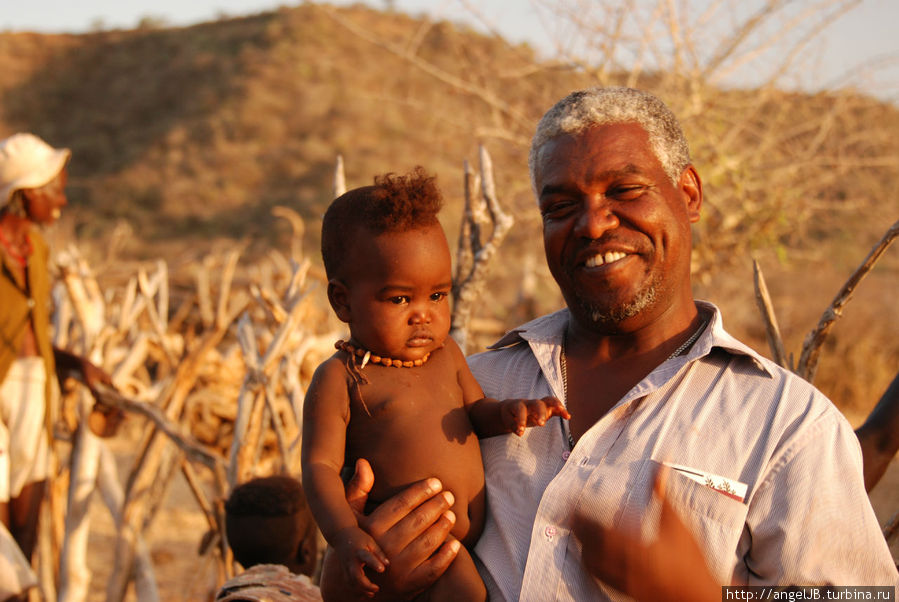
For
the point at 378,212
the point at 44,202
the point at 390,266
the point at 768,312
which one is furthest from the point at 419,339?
the point at 44,202

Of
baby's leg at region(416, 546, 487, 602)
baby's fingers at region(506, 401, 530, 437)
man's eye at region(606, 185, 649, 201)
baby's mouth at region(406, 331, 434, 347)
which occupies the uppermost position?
man's eye at region(606, 185, 649, 201)

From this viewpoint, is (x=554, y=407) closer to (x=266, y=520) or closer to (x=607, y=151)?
(x=607, y=151)

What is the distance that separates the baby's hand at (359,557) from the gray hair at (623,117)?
1.14 meters

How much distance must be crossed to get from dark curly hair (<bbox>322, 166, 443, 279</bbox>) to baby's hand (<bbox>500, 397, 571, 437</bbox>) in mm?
522

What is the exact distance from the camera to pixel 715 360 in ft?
→ 6.69

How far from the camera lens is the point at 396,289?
6.72ft

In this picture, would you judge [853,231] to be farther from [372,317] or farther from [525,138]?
[372,317]

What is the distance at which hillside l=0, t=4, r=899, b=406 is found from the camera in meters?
6.62

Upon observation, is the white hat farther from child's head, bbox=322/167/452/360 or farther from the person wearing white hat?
child's head, bbox=322/167/452/360

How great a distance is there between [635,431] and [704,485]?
0.67 feet

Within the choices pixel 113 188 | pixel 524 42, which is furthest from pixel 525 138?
pixel 113 188

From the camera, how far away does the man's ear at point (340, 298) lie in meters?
2.12

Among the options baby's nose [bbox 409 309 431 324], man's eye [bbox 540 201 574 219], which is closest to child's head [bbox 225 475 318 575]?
baby's nose [bbox 409 309 431 324]

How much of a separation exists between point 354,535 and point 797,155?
5.96 metres
